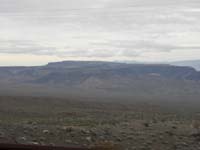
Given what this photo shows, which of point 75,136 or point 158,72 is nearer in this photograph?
point 75,136

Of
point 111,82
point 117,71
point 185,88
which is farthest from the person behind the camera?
point 117,71

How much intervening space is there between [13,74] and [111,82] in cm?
5361

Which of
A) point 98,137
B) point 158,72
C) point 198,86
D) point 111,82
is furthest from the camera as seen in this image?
point 158,72

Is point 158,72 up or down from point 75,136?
up

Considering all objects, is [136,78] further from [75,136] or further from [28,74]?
[75,136]

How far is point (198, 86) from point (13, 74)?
80.5m

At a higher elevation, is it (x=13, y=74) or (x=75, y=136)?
(x=13, y=74)

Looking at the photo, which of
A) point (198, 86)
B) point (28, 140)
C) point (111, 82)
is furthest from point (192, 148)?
point (111, 82)

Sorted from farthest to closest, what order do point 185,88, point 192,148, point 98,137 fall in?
point 185,88 → point 98,137 → point 192,148

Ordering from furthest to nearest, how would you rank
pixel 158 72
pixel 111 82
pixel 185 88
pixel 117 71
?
pixel 158 72
pixel 117 71
pixel 111 82
pixel 185 88

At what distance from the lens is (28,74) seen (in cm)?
19212

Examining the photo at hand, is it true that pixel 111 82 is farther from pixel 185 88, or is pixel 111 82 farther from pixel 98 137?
pixel 98 137

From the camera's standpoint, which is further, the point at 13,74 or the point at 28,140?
the point at 13,74

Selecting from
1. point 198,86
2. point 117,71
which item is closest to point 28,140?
point 198,86
